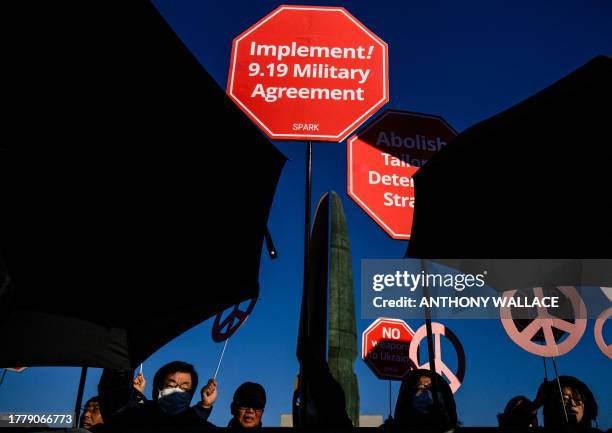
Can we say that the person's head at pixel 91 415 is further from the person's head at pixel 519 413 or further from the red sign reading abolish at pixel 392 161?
the person's head at pixel 519 413

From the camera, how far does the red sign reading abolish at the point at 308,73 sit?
9.92ft

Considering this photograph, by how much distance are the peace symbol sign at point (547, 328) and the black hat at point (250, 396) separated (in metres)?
1.93

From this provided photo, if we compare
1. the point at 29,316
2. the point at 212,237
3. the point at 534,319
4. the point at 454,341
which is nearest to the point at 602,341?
the point at 534,319

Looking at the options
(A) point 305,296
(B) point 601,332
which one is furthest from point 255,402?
(B) point 601,332

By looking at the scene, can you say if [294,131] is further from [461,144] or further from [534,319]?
[534,319]

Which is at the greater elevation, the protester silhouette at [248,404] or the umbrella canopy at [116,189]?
the umbrella canopy at [116,189]

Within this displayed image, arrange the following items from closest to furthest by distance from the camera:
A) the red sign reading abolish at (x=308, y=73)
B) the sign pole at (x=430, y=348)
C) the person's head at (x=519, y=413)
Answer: the sign pole at (x=430, y=348)
the red sign reading abolish at (x=308, y=73)
the person's head at (x=519, y=413)

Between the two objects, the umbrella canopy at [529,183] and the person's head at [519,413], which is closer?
the umbrella canopy at [529,183]

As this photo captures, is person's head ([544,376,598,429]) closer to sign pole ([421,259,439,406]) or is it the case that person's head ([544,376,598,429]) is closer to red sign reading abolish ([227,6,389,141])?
sign pole ([421,259,439,406])

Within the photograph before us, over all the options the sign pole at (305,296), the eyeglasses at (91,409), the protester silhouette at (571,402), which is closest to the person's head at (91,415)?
the eyeglasses at (91,409)

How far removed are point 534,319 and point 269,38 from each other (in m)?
2.96

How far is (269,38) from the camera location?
11.1ft

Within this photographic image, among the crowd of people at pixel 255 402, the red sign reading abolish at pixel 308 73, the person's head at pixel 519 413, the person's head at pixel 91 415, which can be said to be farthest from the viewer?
the person's head at pixel 91 415

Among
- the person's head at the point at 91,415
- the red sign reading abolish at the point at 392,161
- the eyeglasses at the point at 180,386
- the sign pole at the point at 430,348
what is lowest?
the person's head at the point at 91,415
